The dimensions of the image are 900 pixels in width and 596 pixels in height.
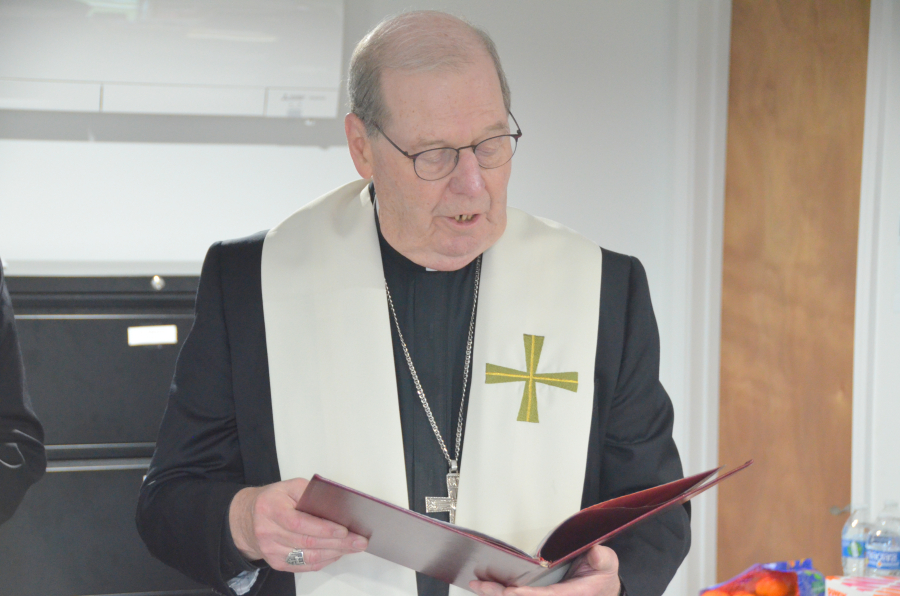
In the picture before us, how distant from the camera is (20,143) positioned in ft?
9.86

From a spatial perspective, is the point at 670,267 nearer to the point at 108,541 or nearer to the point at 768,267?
the point at 768,267

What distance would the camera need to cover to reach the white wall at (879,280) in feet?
10.1

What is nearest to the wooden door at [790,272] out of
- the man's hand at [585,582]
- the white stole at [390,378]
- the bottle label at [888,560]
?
the bottle label at [888,560]

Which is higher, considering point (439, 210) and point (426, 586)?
point (439, 210)

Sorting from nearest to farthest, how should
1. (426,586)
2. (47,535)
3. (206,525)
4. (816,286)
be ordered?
(206,525) < (426,586) < (47,535) < (816,286)

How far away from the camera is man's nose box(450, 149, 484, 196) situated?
1.31 metres

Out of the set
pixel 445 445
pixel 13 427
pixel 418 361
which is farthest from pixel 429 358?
pixel 13 427

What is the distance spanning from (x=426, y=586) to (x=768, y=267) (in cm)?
228

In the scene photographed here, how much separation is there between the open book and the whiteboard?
7.19 feet

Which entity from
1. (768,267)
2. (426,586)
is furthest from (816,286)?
(426,586)

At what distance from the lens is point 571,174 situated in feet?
11.1

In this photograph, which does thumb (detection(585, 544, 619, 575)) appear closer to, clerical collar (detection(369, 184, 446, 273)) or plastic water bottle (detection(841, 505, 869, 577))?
clerical collar (detection(369, 184, 446, 273))

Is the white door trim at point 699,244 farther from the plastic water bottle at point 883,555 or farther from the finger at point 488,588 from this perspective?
→ the finger at point 488,588

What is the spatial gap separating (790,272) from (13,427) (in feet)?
8.73
